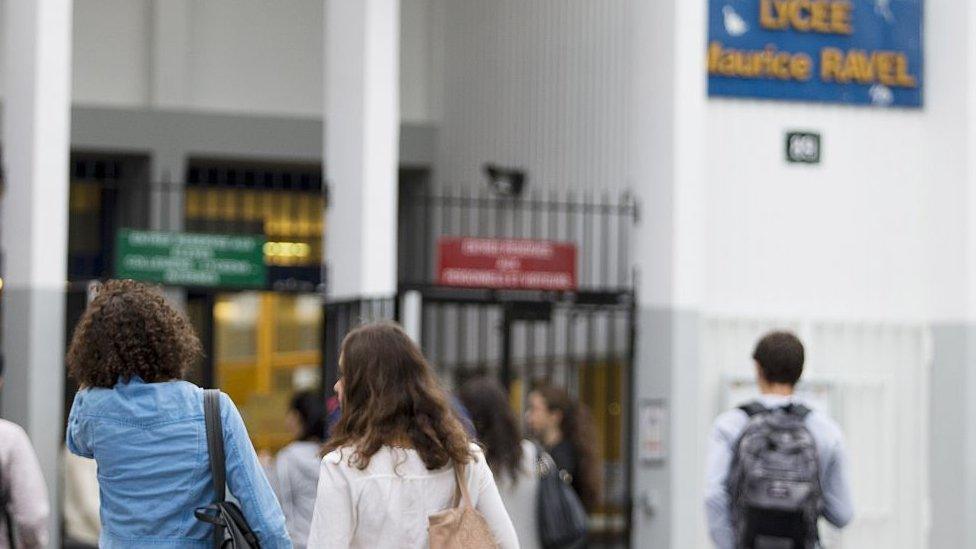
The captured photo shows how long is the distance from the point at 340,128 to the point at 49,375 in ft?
9.23

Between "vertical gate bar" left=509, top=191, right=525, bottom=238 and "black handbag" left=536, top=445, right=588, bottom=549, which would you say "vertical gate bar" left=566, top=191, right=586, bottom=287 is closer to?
"vertical gate bar" left=509, top=191, right=525, bottom=238

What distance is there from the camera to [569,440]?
9.69 metres

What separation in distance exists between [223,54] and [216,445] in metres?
11.9

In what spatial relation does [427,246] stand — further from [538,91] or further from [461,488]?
[461,488]

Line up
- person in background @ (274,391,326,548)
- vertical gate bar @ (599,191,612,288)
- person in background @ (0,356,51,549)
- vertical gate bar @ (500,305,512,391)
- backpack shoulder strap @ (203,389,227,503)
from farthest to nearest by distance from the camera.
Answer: vertical gate bar @ (599,191,612,288), vertical gate bar @ (500,305,512,391), person in background @ (274,391,326,548), person in background @ (0,356,51,549), backpack shoulder strap @ (203,389,227,503)

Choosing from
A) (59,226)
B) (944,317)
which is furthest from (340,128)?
(944,317)

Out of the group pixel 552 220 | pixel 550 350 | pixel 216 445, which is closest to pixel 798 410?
pixel 216 445

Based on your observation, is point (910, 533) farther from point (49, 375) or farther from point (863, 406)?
point (49, 375)

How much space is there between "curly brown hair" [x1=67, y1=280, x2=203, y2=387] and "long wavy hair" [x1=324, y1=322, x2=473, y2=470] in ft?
1.75

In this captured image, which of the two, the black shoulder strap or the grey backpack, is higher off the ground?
the black shoulder strap

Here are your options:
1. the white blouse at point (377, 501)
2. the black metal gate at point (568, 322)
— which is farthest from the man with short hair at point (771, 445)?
the black metal gate at point (568, 322)

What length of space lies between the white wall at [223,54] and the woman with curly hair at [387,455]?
1171cm

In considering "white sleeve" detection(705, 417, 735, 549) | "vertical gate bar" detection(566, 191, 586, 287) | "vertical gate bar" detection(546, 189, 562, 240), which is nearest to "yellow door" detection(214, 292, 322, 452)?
"vertical gate bar" detection(546, 189, 562, 240)

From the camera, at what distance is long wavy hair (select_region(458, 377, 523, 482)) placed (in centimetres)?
790
